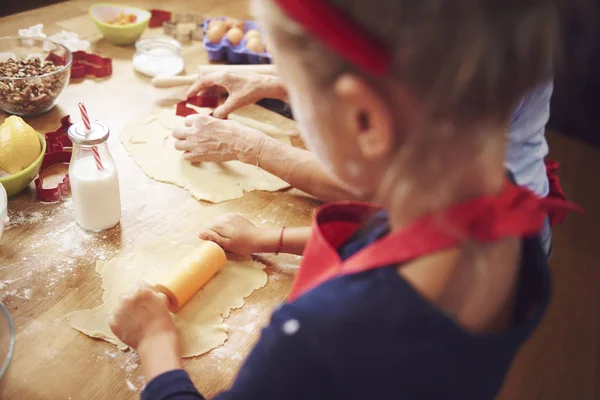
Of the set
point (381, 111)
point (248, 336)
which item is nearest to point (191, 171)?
point (248, 336)

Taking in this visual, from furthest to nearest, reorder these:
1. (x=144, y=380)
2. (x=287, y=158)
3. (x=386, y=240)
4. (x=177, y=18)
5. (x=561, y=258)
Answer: (x=561, y=258)
(x=177, y=18)
(x=287, y=158)
(x=144, y=380)
(x=386, y=240)

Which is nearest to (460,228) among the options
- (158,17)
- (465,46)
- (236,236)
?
(465,46)

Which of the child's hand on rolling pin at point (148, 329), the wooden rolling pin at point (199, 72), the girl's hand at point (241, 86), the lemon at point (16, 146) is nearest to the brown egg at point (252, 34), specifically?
the wooden rolling pin at point (199, 72)

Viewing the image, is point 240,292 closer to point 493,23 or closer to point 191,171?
point 191,171

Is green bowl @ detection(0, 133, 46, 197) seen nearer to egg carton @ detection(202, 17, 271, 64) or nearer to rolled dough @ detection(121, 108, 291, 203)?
rolled dough @ detection(121, 108, 291, 203)

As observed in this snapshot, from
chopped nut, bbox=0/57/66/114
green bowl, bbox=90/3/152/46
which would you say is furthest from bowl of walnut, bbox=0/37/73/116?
green bowl, bbox=90/3/152/46

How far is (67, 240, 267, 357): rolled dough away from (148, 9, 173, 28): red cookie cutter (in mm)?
1171

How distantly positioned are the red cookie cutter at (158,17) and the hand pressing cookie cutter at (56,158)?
761 mm

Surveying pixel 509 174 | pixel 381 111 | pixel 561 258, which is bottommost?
pixel 561 258

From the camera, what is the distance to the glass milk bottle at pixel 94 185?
975 millimetres

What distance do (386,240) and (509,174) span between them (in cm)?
39

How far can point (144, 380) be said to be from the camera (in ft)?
2.54

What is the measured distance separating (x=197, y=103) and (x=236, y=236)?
62cm

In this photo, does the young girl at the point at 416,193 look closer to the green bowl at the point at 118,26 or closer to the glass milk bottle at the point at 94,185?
the glass milk bottle at the point at 94,185
